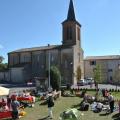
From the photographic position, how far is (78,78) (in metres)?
80.3

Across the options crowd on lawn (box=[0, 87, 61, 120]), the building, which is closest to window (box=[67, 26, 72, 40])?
the building

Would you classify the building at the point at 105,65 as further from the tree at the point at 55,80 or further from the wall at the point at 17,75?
the tree at the point at 55,80

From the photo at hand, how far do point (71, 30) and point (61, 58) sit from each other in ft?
24.7

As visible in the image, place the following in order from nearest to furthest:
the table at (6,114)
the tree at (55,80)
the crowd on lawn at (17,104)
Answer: the crowd on lawn at (17,104), the table at (6,114), the tree at (55,80)

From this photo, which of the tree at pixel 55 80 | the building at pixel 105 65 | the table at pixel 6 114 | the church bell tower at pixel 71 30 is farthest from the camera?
the building at pixel 105 65

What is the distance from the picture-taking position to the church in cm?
7912

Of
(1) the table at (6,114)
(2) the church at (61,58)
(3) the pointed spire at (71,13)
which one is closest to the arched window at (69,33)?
(2) the church at (61,58)

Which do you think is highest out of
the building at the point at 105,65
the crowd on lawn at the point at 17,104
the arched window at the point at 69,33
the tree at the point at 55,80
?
the arched window at the point at 69,33

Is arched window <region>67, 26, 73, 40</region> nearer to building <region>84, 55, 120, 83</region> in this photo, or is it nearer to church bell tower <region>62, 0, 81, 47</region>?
church bell tower <region>62, 0, 81, 47</region>

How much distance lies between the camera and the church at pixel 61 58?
7912 cm

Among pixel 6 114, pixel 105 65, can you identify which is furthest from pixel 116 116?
pixel 105 65

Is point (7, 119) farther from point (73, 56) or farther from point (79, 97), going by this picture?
point (73, 56)

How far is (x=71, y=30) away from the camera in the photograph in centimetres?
8262

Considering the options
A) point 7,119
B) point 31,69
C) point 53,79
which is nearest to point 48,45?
point 31,69
